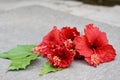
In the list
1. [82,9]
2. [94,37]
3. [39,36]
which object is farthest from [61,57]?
[82,9]

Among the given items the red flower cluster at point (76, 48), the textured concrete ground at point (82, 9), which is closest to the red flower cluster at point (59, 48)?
the red flower cluster at point (76, 48)

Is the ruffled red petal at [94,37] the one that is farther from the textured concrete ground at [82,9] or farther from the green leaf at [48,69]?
the textured concrete ground at [82,9]

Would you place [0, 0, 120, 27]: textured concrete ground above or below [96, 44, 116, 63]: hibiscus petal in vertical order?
above

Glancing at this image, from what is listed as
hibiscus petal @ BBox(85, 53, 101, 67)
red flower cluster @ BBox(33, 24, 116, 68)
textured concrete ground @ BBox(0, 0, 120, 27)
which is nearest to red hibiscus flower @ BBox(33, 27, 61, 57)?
red flower cluster @ BBox(33, 24, 116, 68)

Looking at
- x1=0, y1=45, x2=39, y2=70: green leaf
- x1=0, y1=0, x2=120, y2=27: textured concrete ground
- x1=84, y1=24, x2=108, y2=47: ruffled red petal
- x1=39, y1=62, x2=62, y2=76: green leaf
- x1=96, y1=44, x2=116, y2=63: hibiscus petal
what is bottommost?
x1=39, y1=62, x2=62, y2=76: green leaf

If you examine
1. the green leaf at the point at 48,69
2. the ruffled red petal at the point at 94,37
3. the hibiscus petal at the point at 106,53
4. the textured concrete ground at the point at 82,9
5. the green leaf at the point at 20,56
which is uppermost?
the textured concrete ground at the point at 82,9

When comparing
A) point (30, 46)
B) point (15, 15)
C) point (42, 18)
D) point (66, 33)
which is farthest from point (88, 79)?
point (15, 15)

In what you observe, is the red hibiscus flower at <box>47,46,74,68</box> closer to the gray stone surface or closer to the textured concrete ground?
the gray stone surface

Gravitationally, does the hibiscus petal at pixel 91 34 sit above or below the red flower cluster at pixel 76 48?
above
